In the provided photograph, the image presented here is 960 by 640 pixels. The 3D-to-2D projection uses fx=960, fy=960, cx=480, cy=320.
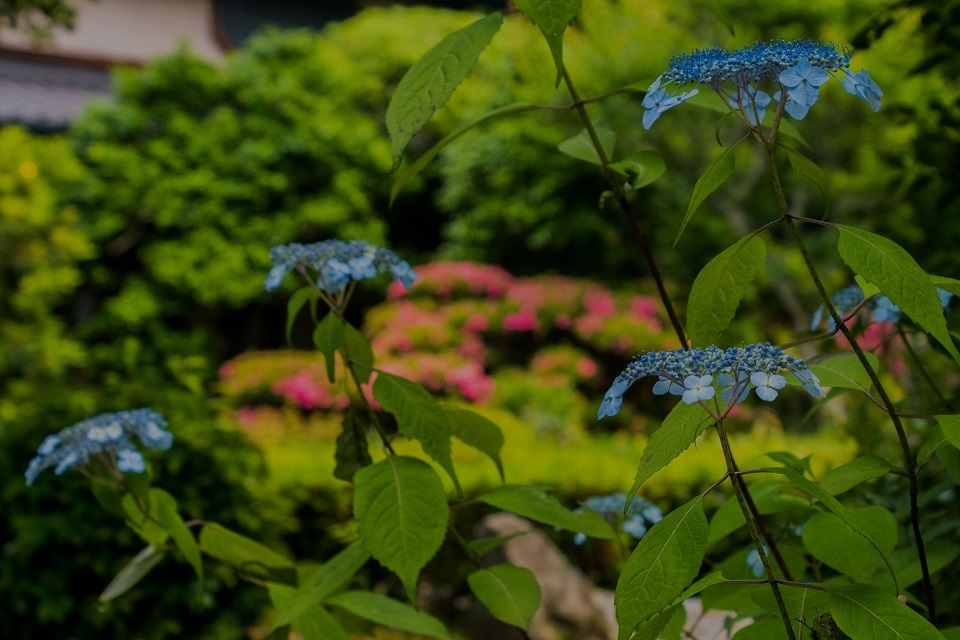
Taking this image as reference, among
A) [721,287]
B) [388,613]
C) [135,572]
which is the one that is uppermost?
[721,287]

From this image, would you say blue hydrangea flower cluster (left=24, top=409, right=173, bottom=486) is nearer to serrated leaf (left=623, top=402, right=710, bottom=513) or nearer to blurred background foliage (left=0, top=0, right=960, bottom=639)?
serrated leaf (left=623, top=402, right=710, bottom=513)

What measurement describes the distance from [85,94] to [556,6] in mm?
11664

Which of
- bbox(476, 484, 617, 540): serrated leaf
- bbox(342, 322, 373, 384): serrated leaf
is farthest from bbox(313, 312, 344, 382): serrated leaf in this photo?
bbox(476, 484, 617, 540): serrated leaf

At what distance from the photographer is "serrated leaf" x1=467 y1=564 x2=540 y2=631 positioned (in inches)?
50.4

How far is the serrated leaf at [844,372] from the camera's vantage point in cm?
118

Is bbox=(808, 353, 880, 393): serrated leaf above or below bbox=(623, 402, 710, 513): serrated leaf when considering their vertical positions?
below

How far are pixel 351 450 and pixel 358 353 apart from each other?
0.15 meters

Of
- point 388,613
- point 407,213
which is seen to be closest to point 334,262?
point 388,613

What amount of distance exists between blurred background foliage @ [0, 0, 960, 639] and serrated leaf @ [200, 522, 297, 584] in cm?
453

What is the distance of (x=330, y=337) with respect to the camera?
1.38 meters

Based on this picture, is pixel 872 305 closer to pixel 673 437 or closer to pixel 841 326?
pixel 841 326

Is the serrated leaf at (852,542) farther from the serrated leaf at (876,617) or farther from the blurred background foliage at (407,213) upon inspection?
the blurred background foliage at (407,213)

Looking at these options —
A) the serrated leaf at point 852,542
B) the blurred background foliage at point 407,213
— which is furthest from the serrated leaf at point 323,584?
the blurred background foliage at point 407,213

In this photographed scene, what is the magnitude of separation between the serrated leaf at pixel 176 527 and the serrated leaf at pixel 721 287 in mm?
879
